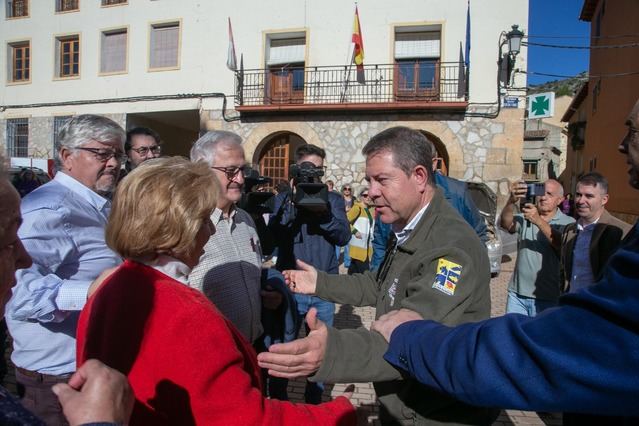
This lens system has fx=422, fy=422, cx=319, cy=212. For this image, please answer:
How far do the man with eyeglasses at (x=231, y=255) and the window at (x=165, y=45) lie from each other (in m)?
13.2

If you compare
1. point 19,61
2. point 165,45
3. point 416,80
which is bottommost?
point 416,80

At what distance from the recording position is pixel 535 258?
4.04 meters

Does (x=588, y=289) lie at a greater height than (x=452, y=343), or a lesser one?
greater

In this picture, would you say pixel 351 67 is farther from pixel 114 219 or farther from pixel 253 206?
pixel 114 219

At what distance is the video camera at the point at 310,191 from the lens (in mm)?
3221

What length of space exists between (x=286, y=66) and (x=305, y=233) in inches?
→ 439

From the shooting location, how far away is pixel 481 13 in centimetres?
1207

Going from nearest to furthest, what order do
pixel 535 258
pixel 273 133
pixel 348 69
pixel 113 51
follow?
1. pixel 535 258
2. pixel 348 69
3. pixel 273 133
4. pixel 113 51

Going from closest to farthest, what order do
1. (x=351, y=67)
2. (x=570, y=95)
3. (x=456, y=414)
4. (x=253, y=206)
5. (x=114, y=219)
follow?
(x=114, y=219)
(x=456, y=414)
(x=253, y=206)
(x=351, y=67)
(x=570, y=95)

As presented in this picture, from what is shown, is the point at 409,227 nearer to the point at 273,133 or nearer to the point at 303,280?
the point at 303,280

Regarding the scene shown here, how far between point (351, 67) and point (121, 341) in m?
12.7

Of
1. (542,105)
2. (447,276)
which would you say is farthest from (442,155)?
(447,276)

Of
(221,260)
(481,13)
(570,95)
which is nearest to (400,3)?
(481,13)

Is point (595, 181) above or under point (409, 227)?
above
